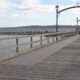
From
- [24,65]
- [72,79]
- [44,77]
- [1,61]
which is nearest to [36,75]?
[44,77]

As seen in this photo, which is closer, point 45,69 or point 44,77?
point 44,77

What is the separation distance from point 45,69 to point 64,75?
1.60 metres

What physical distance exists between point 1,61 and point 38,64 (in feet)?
6.44

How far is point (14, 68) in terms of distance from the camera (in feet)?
45.5

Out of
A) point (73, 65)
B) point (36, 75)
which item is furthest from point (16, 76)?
point (73, 65)

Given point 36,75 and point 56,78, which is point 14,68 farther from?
point 56,78

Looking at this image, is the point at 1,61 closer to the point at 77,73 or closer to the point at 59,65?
the point at 59,65

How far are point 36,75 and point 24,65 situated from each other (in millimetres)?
2642

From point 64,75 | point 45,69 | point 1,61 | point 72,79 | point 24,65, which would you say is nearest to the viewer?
point 72,79

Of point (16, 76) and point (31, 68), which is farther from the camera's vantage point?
point (31, 68)

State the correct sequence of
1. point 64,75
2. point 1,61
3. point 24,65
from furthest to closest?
1. point 1,61
2. point 24,65
3. point 64,75

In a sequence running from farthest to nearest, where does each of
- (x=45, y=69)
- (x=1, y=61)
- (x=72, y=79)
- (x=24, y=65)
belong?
(x=1, y=61)
(x=24, y=65)
(x=45, y=69)
(x=72, y=79)

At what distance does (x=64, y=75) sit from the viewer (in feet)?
39.9

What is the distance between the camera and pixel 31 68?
13875 millimetres
